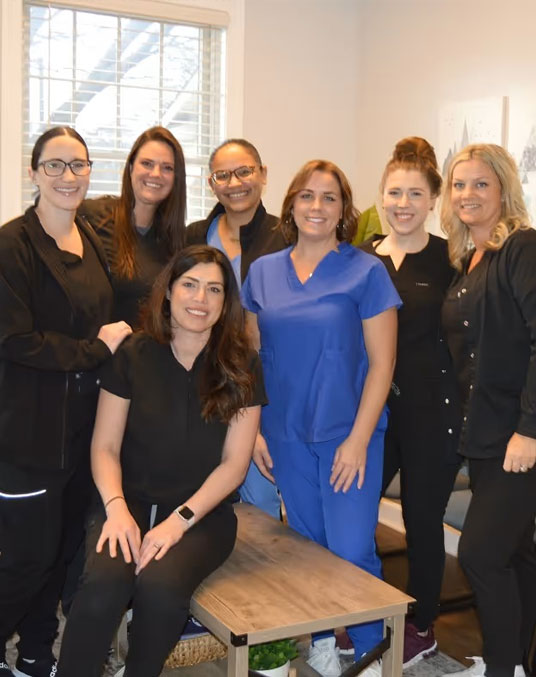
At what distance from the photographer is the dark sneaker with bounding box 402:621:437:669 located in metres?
2.67

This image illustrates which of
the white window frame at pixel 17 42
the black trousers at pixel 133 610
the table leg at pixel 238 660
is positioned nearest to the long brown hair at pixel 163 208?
the black trousers at pixel 133 610

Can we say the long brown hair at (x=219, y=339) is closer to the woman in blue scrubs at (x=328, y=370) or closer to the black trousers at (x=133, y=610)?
the woman in blue scrubs at (x=328, y=370)

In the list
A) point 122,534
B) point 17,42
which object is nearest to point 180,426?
point 122,534

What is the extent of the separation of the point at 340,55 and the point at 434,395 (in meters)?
2.77

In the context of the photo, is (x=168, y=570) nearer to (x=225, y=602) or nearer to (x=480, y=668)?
(x=225, y=602)

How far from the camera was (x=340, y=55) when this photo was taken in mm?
4715

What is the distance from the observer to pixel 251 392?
226 centimetres

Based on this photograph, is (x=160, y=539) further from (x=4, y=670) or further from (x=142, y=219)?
(x=142, y=219)

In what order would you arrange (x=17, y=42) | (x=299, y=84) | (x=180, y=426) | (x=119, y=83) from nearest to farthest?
(x=180, y=426), (x=17, y=42), (x=119, y=83), (x=299, y=84)

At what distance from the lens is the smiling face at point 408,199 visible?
2.52m

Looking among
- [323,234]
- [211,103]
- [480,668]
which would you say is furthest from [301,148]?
[480,668]

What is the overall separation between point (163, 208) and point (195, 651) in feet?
4.29

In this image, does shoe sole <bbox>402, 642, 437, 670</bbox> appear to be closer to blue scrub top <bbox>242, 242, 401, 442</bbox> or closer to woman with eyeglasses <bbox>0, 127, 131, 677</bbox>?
blue scrub top <bbox>242, 242, 401, 442</bbox>

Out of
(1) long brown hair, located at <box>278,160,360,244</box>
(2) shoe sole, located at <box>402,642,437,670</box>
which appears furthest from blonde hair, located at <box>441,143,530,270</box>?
(2) shoe sole, located at <box>402,642,437,670</box>
